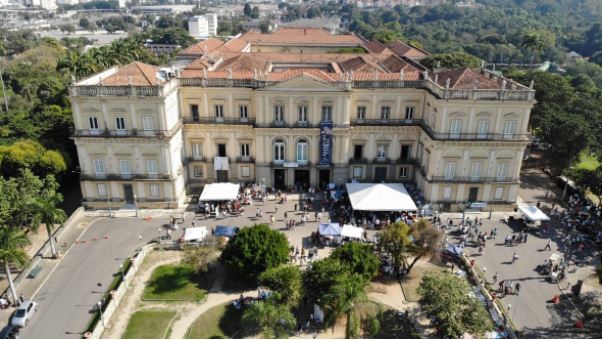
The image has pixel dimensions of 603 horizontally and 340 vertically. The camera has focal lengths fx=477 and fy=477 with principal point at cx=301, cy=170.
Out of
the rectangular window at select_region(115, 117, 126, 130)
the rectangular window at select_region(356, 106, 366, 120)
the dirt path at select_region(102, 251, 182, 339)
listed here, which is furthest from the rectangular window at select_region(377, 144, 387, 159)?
the rectangular window at select_region(115, 117, 126, 130)

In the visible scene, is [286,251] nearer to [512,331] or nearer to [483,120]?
[512,331]

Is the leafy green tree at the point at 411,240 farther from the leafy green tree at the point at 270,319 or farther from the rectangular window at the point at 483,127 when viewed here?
the rectangular window at the point at 483,127

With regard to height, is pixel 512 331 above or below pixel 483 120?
below

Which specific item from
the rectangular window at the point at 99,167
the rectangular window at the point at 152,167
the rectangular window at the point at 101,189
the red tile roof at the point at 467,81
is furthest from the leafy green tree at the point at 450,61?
the rectangular window at the point at 101,189

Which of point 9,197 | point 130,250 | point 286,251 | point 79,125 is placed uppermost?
point 79,125

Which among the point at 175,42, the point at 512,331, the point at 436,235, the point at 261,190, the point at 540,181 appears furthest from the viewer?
the point at 175,42

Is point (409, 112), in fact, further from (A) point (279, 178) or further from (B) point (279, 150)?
(A) point (279, 178)

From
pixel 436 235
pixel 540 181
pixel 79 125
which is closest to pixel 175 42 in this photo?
pixel 79 125
